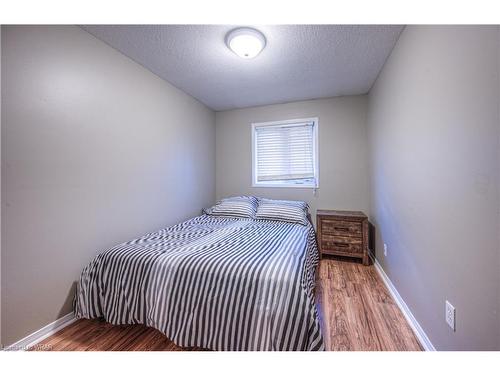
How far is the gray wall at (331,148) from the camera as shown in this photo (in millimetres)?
2830

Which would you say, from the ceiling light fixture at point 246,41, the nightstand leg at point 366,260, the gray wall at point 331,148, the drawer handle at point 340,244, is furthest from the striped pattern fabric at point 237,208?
the ceiling light fixture at point 246,41

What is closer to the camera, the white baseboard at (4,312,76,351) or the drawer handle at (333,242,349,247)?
the white baseboard at (4,312,76,351)

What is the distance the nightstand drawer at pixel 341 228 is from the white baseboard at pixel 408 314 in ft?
1.48

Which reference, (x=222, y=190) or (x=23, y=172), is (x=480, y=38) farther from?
(x=222, y=190)

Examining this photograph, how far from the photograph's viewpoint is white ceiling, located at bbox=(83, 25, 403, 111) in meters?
1.58

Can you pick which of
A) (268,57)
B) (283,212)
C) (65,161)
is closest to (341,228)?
(283,212)

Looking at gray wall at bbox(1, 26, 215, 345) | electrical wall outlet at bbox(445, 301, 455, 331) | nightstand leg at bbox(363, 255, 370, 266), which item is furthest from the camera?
nightstand leg at bbox(363, 255, 370, 266)

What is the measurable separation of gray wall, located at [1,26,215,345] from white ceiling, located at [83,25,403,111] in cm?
26

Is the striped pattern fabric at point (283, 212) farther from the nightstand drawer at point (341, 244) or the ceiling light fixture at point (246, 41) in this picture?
the ceiling light fixture at point (246, 41)

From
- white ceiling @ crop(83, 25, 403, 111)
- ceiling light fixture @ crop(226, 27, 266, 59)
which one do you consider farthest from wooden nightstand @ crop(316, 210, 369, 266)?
ceiling light fixture @ crop(226, 27, 266, 59)

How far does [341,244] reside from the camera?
256 cm

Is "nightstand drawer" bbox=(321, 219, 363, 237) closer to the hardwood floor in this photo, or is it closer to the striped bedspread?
the hardwood floor

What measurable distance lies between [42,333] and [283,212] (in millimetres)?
2344
